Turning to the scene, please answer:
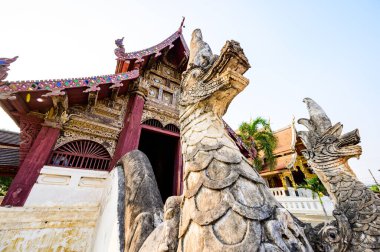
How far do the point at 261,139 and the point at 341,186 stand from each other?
1169 centimetres

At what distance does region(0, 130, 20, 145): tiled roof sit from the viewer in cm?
686

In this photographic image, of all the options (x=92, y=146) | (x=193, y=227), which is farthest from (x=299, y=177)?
(x=193, y=227)

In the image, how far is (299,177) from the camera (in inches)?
576

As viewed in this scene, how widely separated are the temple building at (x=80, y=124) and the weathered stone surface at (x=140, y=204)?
2034mm

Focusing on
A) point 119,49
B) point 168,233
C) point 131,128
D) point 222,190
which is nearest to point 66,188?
point 131,128

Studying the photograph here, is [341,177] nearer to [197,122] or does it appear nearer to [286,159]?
[197,122]

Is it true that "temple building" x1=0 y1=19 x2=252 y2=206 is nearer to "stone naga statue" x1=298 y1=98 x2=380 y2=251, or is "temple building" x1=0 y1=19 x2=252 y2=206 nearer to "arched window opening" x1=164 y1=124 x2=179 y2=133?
"arched window opening" x1=164 y1=124 x2=179 y2=133

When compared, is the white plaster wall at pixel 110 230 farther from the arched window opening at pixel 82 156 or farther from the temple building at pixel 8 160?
the temple building at pixel 8 160

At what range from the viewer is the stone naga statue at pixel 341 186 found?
134 centimetres

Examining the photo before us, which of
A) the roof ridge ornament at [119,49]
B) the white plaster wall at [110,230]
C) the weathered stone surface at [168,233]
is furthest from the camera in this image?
the roof ridge ornament at [119,49]

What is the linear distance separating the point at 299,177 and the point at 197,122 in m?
16.7

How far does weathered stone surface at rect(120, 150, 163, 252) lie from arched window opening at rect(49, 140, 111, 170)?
205 cm

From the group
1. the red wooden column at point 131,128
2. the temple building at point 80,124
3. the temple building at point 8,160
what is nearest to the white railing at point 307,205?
the temple building at point 80,124

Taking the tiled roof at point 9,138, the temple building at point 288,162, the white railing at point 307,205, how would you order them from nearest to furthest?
the tiled roof at point 9,138 → the white railing at point 307,205 → the temple building at point 288,162
